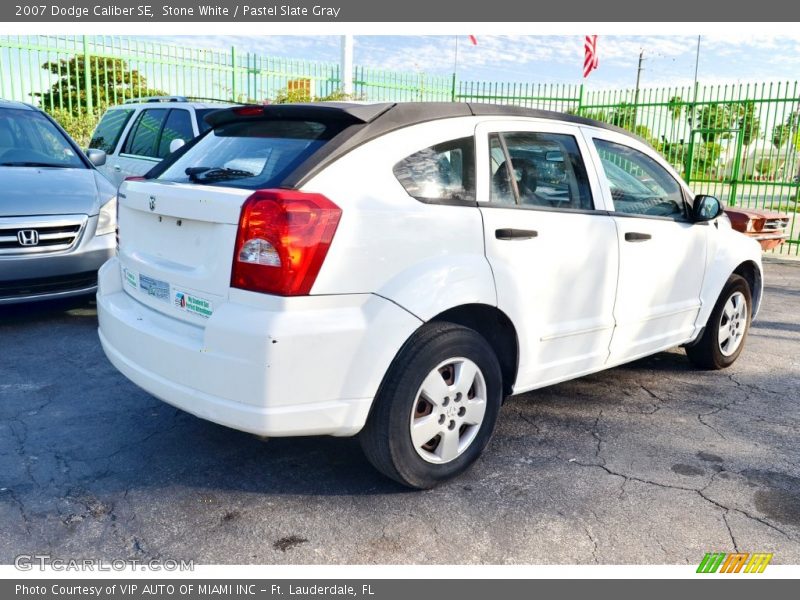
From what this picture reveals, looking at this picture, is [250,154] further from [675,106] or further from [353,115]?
[675,106]

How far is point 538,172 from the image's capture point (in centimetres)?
370

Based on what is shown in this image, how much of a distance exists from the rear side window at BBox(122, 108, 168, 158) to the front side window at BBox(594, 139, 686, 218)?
5.75 metres

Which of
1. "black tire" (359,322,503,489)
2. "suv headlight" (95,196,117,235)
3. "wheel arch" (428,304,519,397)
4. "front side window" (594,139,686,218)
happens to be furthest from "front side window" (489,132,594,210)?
"suv headlight" (95,196,117,235)

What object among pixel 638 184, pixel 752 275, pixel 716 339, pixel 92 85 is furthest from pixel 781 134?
pixel 92 85

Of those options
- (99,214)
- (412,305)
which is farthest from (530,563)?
(99,214)

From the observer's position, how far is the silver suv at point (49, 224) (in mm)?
5500

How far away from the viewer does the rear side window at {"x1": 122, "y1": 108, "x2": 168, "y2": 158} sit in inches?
326

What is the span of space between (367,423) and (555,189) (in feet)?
5.40

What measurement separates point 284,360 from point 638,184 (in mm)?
2696

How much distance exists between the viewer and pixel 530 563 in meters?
2.76

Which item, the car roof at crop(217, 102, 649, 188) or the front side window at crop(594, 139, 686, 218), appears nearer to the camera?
the car roof at crop(217, 102, 649, 188)

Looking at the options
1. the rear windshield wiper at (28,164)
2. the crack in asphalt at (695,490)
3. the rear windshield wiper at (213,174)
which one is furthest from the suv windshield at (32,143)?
the crack in asphalt at (695,490)

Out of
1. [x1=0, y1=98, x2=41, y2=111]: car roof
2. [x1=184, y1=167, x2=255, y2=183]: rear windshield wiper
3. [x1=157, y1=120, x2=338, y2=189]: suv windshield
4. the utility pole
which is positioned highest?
the utility pole

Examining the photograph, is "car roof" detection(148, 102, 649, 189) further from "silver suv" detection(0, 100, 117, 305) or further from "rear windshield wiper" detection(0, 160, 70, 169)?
"rear windshield wiper" detection(0, 160, 70, 169)
